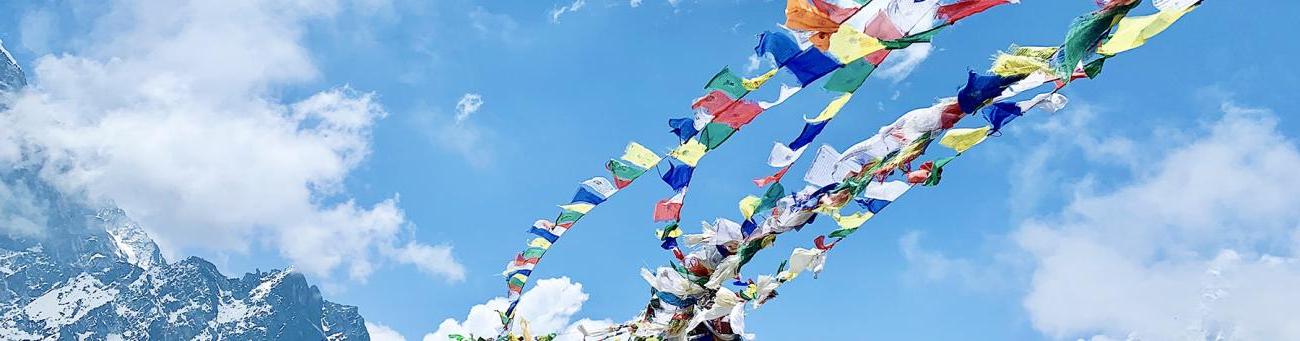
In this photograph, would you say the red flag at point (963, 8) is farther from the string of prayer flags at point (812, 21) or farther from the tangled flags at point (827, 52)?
the string of prayer flags at point (812, 21)

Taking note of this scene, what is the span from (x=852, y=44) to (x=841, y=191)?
1926mm

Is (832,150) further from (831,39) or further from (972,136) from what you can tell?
(831,39)

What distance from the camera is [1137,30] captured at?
4.79 metres

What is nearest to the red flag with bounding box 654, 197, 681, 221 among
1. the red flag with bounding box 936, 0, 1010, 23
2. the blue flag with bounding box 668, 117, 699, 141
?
the blue flag with bounding box 668, 117, 699, 141

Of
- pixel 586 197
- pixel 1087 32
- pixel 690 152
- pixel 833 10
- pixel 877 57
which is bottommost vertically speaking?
pixel 1087 32

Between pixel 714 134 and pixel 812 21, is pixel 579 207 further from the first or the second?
pixel 812 21

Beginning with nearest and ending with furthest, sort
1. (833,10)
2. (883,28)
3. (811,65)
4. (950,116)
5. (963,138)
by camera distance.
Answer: (883,28) < (833,10) < (811,65) < (950,116) < (963,138)

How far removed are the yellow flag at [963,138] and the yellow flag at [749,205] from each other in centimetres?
172

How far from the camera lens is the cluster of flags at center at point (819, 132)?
5062 millimetres

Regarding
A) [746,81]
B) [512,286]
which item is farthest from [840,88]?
[512,286]

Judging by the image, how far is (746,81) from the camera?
244 inches

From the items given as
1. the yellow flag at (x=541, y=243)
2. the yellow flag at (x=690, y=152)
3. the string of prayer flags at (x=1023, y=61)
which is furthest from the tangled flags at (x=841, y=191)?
the yellow flag at (x=541, y=243)

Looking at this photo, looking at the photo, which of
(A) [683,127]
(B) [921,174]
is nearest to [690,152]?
(A) [683,127]

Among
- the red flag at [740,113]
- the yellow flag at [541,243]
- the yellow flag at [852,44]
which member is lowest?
the yellow flag at [852,44]
